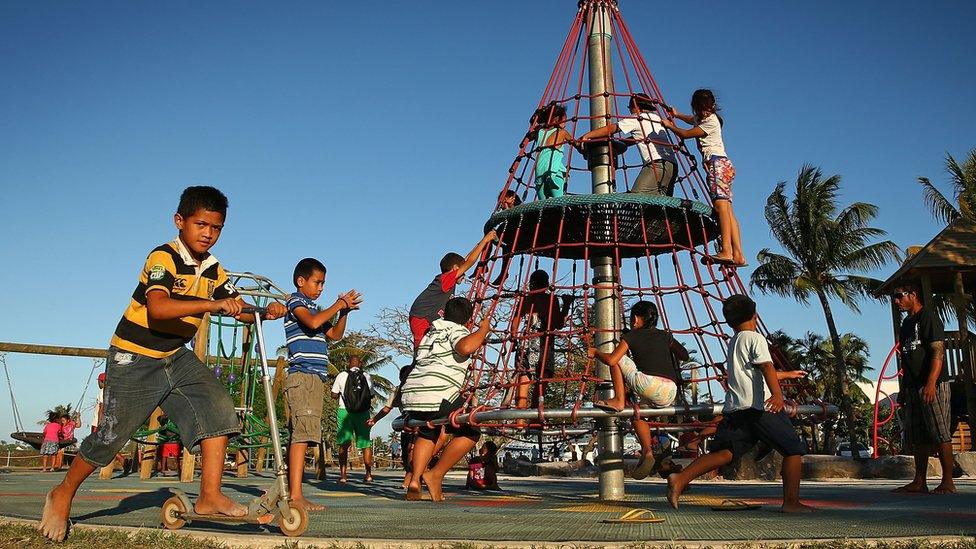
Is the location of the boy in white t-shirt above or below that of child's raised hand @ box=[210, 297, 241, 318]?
below

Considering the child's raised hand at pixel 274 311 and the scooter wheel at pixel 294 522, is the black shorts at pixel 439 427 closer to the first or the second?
the child's raised hand at pixel 274 311

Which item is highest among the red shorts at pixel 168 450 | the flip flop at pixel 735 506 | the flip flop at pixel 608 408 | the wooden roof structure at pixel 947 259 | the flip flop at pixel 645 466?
the wooden roof structure at pixel 947 259

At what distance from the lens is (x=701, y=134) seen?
6.91m

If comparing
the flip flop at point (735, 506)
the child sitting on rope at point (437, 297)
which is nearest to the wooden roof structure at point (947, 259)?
the child sitting on rope at point (437, 297)

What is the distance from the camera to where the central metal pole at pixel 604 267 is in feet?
19.1

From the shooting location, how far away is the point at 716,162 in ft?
22.4

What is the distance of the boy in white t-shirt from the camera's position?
4617mm

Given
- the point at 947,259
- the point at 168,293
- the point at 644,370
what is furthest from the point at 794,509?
the point at 947,259

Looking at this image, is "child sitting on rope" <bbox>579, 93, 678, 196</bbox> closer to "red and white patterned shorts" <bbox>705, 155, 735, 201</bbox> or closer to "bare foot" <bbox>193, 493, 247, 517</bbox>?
"red and white patterned shorts" <bbox>705, 155, 735, 201</bbox>

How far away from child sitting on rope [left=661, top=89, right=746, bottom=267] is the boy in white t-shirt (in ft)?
4.94

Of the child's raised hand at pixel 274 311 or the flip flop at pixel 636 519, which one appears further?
the flip flop at pixel 636 519

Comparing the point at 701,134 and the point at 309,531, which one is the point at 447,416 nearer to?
the point at 309,531

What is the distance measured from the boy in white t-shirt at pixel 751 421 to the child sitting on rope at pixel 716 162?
59.3 inches

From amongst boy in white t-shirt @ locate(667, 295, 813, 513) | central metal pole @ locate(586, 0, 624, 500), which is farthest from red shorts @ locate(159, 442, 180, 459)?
boy in white t-shirt @ locate(667, 295, 813, 513)
